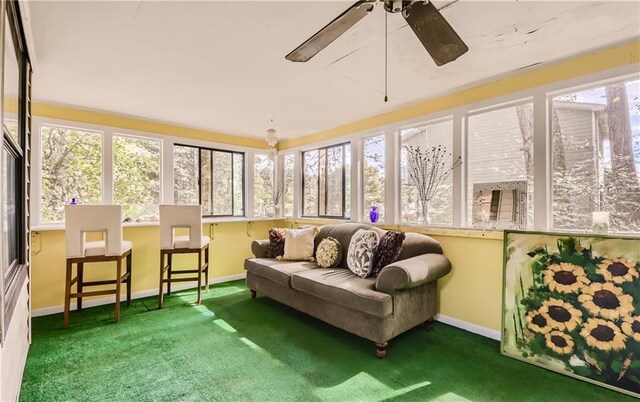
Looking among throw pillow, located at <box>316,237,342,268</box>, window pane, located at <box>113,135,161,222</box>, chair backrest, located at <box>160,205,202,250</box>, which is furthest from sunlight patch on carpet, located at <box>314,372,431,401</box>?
window pane, located at <box>113,135,161,222</box>

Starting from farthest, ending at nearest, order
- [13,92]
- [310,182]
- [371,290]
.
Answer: [310,182] < [371,290] < [13,92]

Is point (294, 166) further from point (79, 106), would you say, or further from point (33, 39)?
point (33, 39)

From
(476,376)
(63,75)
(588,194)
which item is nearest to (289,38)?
(63,75)

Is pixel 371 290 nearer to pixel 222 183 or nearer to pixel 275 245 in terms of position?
pixel 275 245

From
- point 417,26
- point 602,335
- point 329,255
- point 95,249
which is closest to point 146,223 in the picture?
point 95,249

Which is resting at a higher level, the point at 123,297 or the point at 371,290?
the point at 371,290

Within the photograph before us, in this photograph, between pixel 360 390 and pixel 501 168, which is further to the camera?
pixel 501 168

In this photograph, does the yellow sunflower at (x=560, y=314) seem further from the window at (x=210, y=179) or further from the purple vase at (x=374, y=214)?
the window at (x=210, y=179)

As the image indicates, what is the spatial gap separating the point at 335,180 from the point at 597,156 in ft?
9.60

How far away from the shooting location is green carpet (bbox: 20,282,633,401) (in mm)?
1924

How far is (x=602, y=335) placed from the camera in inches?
79.0

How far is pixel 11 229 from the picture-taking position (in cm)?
192

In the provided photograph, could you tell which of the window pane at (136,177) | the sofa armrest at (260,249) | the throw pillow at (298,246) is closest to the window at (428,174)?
the throw pillow at (298,246)

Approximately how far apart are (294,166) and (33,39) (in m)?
3.50
